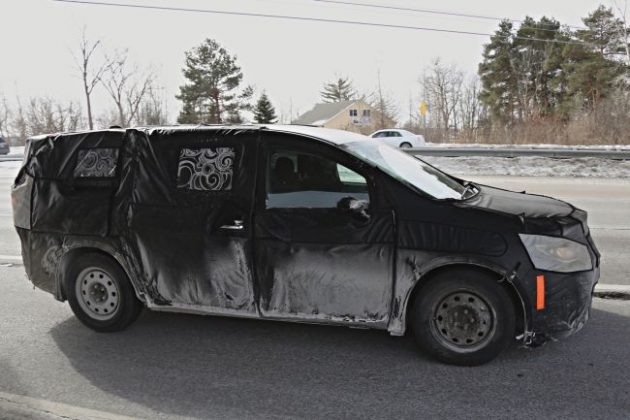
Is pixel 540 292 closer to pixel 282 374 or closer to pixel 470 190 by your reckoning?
pixel 470 190

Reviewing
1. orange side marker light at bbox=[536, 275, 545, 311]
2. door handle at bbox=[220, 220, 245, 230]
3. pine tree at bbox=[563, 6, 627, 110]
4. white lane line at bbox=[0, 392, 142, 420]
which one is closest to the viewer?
white lane line at bbox=[0, 392, 142, 420]

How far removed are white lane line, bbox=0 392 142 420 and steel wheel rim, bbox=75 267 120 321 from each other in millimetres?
1168

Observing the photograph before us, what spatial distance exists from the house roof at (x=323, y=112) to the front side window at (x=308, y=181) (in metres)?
63.2

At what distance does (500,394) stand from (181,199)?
8.74 ft

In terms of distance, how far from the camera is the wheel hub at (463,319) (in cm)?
367

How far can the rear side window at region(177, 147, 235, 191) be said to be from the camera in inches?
162

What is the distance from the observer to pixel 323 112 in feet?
236

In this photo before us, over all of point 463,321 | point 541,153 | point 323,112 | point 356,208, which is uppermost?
point 323,112

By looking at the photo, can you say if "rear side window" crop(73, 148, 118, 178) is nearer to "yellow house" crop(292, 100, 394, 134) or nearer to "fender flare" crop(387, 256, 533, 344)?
"fender flare" crop(387, 256, 533, 344)

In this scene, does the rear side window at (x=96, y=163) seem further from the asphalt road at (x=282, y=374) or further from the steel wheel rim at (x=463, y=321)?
the steel wheel rim at (x=463, y=321)

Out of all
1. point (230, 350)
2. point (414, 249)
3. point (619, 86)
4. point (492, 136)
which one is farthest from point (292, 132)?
point (619, 86)

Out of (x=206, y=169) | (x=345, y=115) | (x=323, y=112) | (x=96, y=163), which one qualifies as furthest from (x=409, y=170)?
(x=323, y=112)

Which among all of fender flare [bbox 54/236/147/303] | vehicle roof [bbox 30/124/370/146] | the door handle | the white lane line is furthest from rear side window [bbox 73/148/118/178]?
the white lane line

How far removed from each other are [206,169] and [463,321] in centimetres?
222
